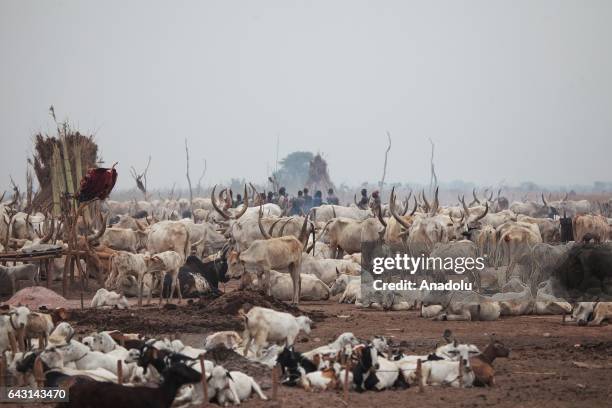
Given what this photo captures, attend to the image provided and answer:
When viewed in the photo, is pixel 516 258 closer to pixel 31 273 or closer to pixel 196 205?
pixel 31 273

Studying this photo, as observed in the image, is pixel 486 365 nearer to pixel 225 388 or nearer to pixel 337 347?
pixel 337 347

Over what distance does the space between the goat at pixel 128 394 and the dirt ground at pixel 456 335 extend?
1.06 m

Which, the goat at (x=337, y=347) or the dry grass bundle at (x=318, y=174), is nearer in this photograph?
the goat at (x=337, y=347)

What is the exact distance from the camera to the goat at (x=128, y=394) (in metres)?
8.22

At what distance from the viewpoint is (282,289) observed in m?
17.7

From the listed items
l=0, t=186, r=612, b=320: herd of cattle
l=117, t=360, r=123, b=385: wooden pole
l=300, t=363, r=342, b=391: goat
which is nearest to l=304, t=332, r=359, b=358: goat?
l=300, t=363, r=342, b=391: goat

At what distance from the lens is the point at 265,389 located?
9.84 m

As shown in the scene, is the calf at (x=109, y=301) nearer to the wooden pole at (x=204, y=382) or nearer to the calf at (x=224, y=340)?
the calf at (x=224, y=340)

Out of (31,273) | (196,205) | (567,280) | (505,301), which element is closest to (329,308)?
(505,301)

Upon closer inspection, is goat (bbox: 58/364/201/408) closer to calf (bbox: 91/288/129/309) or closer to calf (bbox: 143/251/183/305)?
calf (bbox: 91/288/129/309)

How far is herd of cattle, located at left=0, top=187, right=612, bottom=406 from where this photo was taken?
31.4 feet

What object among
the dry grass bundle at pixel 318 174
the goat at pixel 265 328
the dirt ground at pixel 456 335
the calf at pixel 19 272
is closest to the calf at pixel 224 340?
the goat at pixel 265 328

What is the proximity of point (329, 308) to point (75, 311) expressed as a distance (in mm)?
4263

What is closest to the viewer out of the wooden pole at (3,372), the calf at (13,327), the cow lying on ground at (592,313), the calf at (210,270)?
the wooden pole at (3,372)
